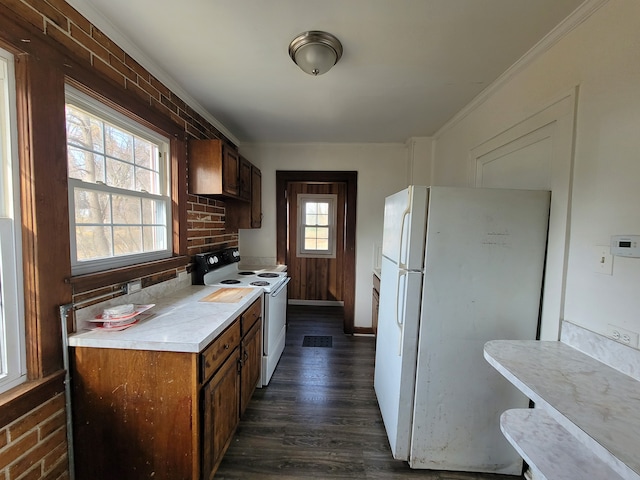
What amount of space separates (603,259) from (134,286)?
241 cm

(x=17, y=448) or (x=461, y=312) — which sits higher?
(x=461, y=312)

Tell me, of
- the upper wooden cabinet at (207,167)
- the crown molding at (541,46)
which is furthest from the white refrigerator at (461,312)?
the upper wooden cabinet at (207,167)

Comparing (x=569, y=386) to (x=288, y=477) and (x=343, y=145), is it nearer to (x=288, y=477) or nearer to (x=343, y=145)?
(x=288, y=477)

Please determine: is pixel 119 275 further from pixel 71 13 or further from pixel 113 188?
pixel 71 13

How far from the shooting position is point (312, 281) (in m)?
4.92

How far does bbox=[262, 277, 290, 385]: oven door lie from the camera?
224cm

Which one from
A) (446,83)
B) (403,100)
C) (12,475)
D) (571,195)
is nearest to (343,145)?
(403,100)

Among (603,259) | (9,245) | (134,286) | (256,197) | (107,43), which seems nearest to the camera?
(9,245)

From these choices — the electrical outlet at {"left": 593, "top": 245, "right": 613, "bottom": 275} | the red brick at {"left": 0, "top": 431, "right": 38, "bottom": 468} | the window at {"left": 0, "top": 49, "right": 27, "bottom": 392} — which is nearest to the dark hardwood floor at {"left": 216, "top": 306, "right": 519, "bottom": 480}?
the red brick at {"left": 0, "top": 431, "right": 38, "bottom": 468}

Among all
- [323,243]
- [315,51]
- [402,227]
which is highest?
[315,51]

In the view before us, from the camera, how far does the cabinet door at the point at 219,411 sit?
4.11ft

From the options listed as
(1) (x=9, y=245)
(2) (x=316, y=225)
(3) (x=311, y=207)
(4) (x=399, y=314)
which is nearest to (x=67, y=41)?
(1) (x=9, y=245)

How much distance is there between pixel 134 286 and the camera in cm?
158

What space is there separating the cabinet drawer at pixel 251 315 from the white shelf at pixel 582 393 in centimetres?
141
